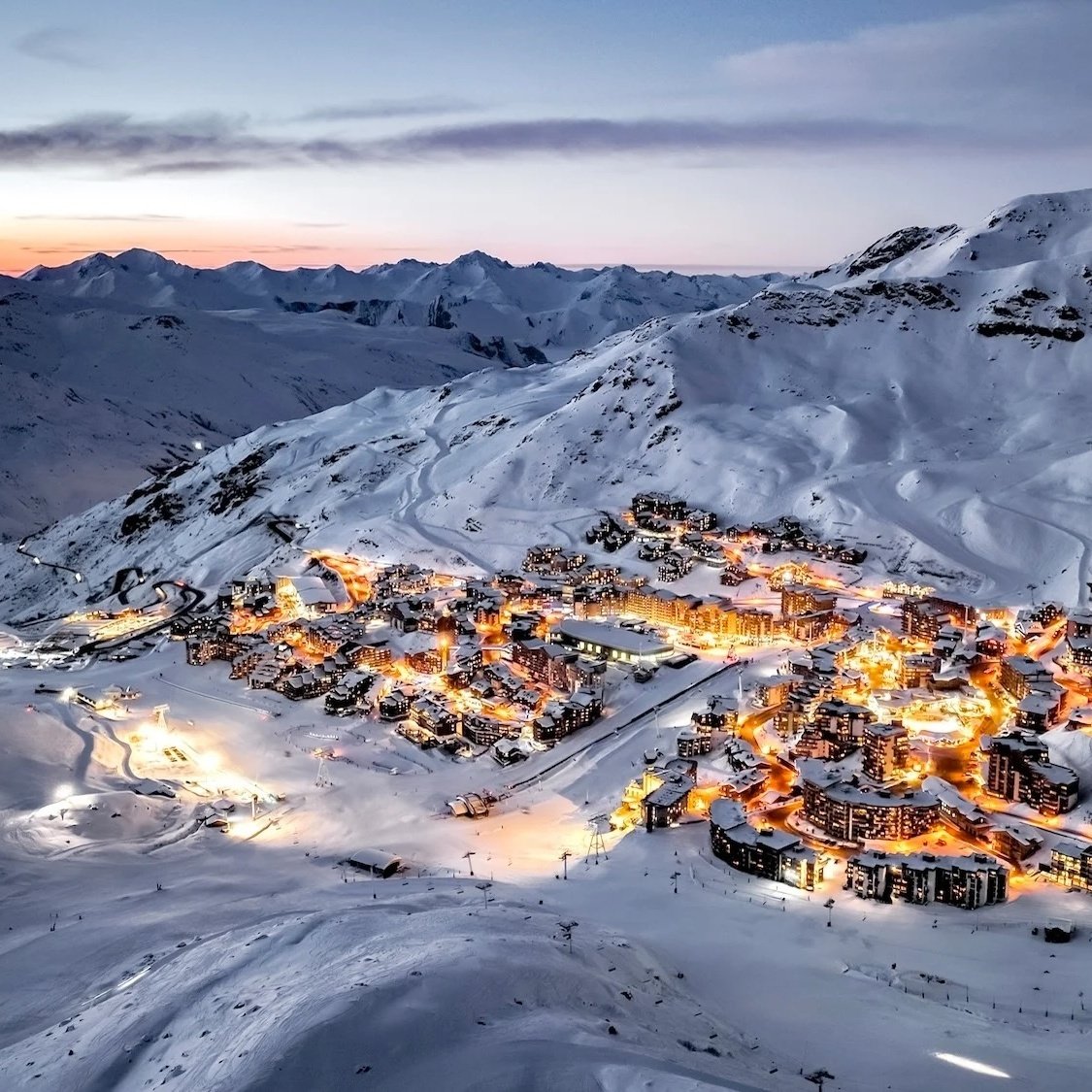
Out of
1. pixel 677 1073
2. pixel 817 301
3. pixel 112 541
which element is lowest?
pixel 112 541

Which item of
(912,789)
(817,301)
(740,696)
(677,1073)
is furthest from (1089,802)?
(817,301)

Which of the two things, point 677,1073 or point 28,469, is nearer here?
point 677,1073

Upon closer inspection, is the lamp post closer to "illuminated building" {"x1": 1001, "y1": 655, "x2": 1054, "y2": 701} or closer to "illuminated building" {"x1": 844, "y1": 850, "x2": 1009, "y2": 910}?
"illuminated building" {"x1": 844, "y1": 850, "x2": 1009, "y2": 910}

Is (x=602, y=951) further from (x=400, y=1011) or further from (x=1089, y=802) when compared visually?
(x=1089, y=802)

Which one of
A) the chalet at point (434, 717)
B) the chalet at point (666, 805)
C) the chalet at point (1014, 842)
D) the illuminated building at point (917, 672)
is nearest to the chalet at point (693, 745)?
the chalet at point (666, 805)

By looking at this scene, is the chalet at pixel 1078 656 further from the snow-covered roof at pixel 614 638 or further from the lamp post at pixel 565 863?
the lamp post at pixel 565 863

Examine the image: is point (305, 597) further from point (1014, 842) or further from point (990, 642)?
point (1014, 842)
